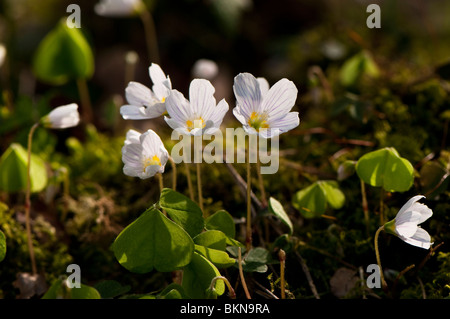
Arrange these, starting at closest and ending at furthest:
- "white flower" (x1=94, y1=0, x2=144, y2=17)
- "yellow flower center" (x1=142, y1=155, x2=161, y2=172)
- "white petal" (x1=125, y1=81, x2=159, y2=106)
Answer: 1. "yellow flower center" (x1=142, y1=155, x2=161, y2=172)
2. "white petal" (x1=125, y1=81, x2=159, y2=106)
3. "white flower" (x1=94, y1=0, x2=144, y2=17)

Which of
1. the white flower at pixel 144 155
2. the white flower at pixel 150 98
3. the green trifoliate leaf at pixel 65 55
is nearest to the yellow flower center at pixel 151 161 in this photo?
the white flower at pixel 144 155

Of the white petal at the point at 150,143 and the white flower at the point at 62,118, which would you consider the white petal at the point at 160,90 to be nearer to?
the white petal at the point at 150,143

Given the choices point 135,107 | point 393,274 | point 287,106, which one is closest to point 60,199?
point 135,107

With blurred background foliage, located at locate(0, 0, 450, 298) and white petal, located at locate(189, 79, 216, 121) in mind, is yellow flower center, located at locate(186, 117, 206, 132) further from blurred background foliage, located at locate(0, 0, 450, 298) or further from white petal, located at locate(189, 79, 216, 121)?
blurred background foliage, located at locate(0, 0, 450, 298)

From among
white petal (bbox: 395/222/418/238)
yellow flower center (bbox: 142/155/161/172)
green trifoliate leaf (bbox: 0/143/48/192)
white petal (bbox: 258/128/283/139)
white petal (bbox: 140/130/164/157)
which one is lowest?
white petal (bbox: 395/222/418/238)

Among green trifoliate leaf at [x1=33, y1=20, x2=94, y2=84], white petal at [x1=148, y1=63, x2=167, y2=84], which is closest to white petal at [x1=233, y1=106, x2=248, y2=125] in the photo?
white petal at [x1=148, y1=63, x2=167, y2=84]

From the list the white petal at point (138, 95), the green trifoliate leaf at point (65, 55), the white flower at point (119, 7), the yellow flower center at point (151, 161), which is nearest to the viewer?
the yellow flower center at point (151, 161)

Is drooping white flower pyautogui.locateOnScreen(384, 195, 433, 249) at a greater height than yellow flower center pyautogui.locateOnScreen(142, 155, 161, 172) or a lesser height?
lesser

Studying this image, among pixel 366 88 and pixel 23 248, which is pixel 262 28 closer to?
pixel 366 88
